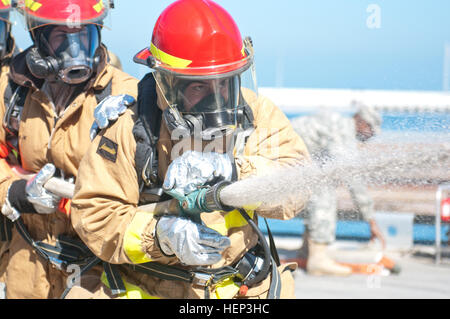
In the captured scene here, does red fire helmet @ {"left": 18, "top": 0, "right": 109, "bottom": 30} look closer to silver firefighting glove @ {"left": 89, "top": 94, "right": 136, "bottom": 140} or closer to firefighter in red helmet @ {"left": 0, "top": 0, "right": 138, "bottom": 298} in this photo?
→ firefighter in red helmet @ {"left": 0, "top": 0, "right": 138, "bottom": 298}

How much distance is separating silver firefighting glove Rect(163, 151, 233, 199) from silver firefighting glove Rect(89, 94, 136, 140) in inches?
15.3

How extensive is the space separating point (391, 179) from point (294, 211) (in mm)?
719

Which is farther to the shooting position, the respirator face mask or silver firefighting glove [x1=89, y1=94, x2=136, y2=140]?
the respirator face mask

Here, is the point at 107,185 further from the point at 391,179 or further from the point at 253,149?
the point at 391,179

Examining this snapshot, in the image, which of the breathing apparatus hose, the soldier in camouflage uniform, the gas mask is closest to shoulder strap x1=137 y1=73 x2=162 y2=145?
the gas mask

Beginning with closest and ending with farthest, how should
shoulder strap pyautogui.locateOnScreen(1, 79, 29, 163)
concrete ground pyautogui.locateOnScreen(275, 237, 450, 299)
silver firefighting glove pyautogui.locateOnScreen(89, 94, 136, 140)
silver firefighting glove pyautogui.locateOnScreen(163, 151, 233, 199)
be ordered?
1. silver firefighting glove pyautogui.locateOnScreen(163, 151, 233, 199)
2. silver firefighting glove pyautogui.locateOnScreen(89, 94, 136, 140)
3. shoulder strap pyautogui.locateOnScreen(1, 79, 29, 163)
4. concrete ground pyautogui.locateOnScreen(275, 237, 450, 299)

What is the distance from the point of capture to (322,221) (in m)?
6.84

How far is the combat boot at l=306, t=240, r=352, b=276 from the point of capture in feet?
22.9
